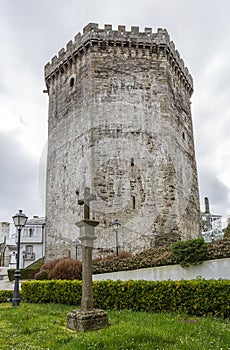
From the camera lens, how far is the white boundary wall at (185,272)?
8.80 m

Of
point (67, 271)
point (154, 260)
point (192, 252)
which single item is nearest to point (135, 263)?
point (154, 260)

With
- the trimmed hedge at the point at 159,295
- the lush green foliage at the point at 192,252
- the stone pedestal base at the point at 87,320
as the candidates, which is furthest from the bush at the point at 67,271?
the stone pedestal base at the point at 87,320

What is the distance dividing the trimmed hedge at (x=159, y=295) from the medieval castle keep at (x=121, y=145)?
9.09 meters

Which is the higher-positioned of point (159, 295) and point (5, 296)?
point (159, 295)

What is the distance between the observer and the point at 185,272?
9.80 meters

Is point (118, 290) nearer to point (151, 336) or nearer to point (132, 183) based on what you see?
point (151, 336)

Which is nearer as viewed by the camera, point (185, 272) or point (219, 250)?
point (219, 250)

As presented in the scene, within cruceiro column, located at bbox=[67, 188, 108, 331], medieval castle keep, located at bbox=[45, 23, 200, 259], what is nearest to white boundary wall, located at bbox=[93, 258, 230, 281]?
cruceiro column, located at bbox=[67, 188, 108, 331]

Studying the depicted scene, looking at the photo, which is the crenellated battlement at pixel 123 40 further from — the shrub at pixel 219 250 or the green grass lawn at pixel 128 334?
the green grass lawn at pixel 128 334

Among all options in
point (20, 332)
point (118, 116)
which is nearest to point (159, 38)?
point (118, 116)

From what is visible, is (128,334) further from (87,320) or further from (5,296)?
(5,296)

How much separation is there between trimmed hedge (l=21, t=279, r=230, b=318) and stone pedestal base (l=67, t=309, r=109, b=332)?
6.25 ft

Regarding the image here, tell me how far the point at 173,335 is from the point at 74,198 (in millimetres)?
15573

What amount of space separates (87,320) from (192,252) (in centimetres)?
449
